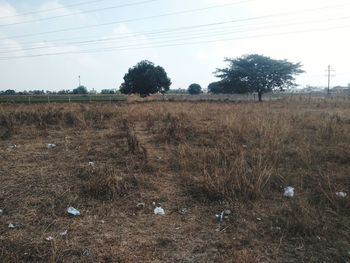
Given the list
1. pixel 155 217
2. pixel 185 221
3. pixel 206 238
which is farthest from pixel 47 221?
pixel 206 238

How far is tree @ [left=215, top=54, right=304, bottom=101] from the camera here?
35.2m

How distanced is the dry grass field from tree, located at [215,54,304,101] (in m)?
29.8

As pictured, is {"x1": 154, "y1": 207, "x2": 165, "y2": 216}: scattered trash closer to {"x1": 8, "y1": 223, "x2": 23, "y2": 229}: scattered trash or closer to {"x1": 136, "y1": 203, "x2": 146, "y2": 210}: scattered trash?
{"x1": 136, "y1": 203, "x2": 146, "y2": 210}: scattered trash

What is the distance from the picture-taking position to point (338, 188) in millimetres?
4102

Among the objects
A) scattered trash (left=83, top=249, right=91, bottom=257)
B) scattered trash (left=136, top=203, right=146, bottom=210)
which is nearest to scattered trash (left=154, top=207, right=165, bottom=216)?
scattered trash (left=136, top=203, right=146, bottom=210)

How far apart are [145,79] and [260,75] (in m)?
19.6

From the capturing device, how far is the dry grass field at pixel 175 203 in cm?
283

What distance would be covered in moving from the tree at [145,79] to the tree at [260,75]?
1513 cm

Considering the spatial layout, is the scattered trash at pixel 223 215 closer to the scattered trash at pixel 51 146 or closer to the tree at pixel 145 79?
the scattered trash at pixel 51 146

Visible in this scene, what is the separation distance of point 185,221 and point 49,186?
1953 mm

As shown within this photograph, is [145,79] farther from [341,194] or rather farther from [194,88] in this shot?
[341,194]

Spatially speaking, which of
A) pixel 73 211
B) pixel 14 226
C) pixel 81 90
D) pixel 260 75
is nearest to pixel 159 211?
pixel 73 211

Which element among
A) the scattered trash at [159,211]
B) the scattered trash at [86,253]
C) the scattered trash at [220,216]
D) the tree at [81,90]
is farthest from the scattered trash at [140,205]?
the tree at [81,90]

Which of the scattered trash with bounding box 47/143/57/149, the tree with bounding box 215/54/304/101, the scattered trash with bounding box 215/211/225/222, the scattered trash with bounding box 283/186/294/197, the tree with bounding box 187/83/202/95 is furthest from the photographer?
the tree with bounding box 187/83/202/95
